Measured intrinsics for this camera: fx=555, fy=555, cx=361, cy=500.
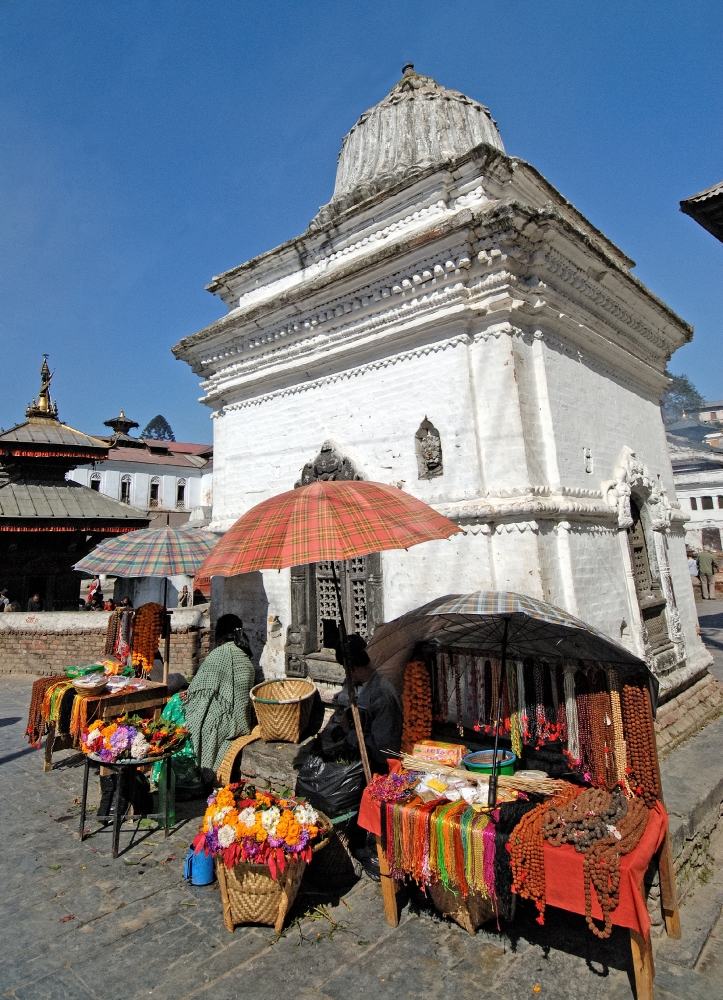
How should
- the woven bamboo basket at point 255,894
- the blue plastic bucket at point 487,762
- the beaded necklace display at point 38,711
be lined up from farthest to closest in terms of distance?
the beaded necklace display at point 38,711, the blue plastic bucket at point 487,762, the woven bamboo basket at point 255,894

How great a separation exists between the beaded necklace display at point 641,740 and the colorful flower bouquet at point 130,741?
378cm

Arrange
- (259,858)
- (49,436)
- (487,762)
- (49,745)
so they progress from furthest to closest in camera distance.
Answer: (49,436) → (49,745) → (487,762) → (259,858)

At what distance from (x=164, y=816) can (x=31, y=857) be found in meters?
1.06

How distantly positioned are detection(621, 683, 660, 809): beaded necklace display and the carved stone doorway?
10.9ft

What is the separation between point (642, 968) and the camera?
9.68 ft

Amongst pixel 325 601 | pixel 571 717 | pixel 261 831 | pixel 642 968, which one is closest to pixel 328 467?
pixel 325 601

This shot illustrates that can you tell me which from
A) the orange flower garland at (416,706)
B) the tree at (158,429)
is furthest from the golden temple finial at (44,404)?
the tree at (158,429)

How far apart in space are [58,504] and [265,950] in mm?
14936

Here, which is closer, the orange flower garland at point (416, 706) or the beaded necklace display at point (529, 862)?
the beaded necklace display at point (529, 862)

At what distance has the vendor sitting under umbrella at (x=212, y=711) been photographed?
585 centimetres

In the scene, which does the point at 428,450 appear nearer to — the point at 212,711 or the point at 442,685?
the point at 442,685

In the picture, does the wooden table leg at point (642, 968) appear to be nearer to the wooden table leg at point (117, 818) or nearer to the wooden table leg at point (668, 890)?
the wooden table leg at point (668, 890)

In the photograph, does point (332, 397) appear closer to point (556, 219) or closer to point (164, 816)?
point (556, 219)

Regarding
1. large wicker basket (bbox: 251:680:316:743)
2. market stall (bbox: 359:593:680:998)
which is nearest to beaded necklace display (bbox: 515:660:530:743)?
market stall (bbox: 359:593:680:998)
